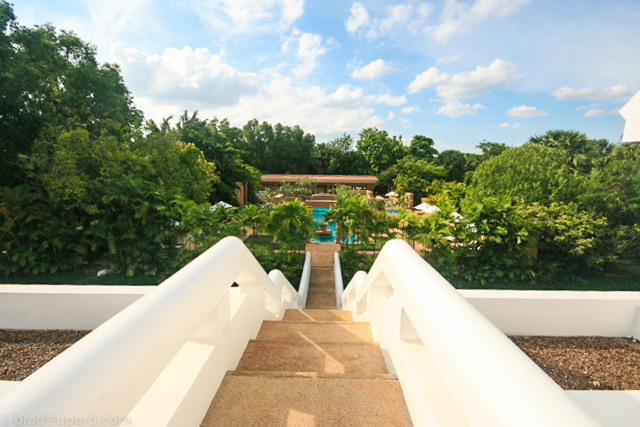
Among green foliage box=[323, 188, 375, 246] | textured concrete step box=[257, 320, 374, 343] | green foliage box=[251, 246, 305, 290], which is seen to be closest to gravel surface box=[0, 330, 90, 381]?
textured concrete step box=[257, 320, 374, 343]

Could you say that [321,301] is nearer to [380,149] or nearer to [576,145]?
[576,145]

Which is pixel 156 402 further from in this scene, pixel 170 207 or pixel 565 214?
pixel 565 214

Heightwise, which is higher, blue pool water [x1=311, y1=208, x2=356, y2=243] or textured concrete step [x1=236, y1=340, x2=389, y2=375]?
textured concrete step [x1=236, y1=340, x2=389, y2=375]

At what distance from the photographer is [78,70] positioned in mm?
11047

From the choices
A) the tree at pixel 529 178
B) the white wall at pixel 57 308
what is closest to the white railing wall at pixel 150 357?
the white wall at pixel 57 308

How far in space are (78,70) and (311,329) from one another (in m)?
13.1

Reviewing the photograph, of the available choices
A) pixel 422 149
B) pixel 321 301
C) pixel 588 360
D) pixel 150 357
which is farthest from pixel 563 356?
pixel 422 149

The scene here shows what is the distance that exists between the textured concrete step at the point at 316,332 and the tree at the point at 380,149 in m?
34.7

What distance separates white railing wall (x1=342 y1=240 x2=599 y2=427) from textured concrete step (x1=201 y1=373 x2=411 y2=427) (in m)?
0.09

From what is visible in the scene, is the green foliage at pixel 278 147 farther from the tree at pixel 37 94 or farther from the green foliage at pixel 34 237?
the green foliage at pixel 34 237

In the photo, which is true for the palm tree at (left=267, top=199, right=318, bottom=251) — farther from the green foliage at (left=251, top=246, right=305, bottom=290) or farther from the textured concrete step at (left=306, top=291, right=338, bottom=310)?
the textured concrete step at (left=306, top=291, right=338, bottom=310)

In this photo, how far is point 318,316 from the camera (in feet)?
13.5

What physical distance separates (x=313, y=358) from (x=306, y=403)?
2.00 feet

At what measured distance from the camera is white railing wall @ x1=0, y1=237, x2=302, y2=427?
552mm
